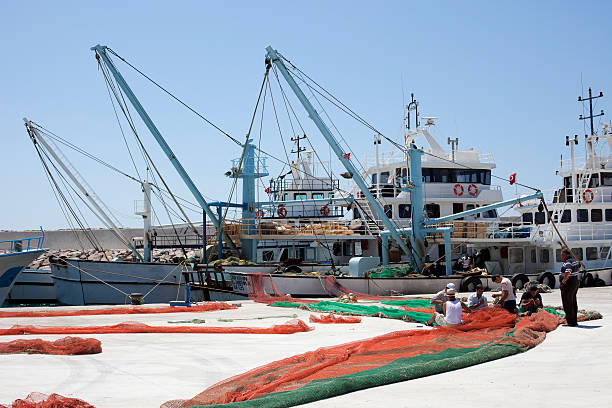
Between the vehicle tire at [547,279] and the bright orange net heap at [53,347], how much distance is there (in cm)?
1771

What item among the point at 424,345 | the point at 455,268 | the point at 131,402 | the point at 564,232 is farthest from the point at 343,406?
the point at 564,232

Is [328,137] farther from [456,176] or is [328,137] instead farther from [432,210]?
[456,176]

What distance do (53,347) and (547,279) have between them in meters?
18.5

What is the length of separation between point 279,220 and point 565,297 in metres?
17.9

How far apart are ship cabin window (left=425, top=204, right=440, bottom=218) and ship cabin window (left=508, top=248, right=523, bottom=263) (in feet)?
11.6

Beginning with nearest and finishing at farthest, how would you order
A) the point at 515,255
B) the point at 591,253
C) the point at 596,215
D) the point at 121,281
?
the point at 121,281, the point at 591,253, the point at 515,255, the point at 596,215

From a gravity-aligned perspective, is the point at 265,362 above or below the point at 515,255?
below

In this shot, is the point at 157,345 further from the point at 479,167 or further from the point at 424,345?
the point at 479,167

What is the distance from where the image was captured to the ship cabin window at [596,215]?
26.5m

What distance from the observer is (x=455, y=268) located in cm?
2509

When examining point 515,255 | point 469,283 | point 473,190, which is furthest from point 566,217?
point 469,283

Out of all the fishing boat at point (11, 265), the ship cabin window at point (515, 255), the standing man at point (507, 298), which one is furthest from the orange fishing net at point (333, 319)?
the ship cabin window at point (515, 255)

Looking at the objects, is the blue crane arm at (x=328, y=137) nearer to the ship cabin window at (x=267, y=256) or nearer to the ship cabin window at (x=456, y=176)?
the ship cabin window at (x=456, y=176)

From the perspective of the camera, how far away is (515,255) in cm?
2600
